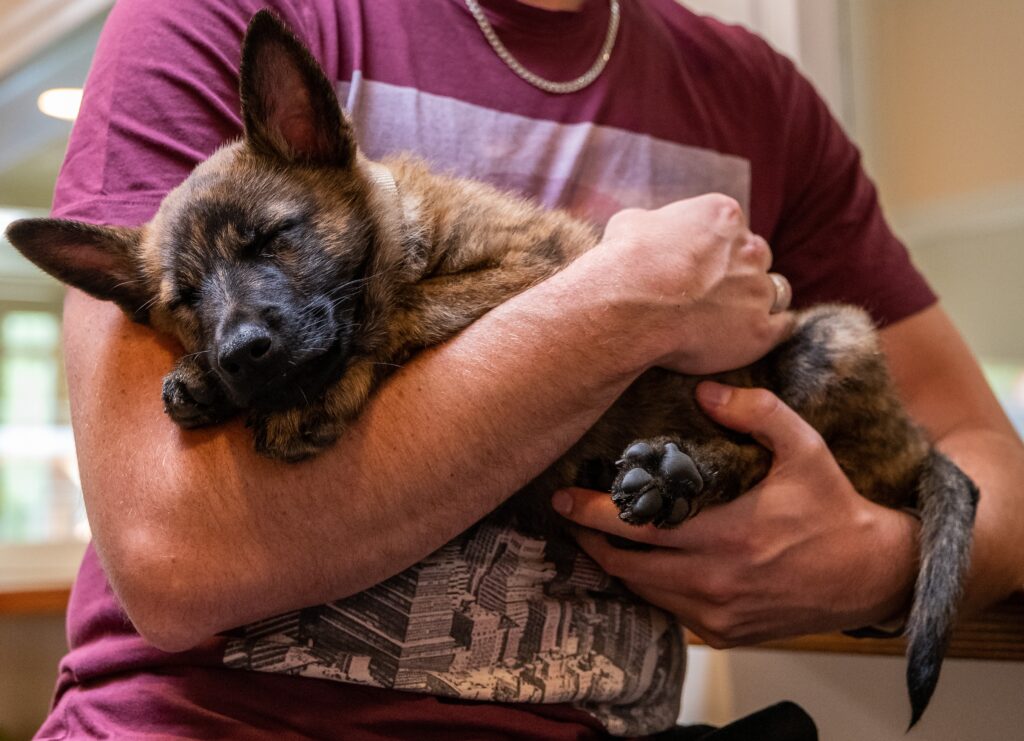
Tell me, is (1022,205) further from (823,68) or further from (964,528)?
(964,528)

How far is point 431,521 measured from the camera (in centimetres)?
121

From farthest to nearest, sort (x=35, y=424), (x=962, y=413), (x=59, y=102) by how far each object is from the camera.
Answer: (x=35, y=424) → (x=59, y=102) → (x=962, y=413)

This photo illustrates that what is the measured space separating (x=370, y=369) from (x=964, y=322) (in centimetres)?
348

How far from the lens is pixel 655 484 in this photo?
1286mm

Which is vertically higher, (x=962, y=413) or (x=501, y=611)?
(x=501, y=611)

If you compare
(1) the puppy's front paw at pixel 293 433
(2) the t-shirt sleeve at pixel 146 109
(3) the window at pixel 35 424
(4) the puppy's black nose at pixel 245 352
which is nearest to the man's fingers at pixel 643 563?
(1) the puppy's front paw at pixel 293 433

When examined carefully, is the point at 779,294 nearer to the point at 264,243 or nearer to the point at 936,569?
the point at 936,569

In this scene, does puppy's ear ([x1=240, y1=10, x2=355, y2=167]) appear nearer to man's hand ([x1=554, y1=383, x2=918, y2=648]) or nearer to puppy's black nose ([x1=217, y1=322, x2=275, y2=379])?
puppy's black nose ([x1=217, y1=322, x2=275, y2=379])

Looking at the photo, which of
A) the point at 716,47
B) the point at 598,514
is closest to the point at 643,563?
the point at 598,514

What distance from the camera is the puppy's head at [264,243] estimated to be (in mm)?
1275

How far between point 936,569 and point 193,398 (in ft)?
3.44

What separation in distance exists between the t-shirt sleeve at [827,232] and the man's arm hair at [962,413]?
0.06 m

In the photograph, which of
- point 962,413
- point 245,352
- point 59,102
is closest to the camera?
point 245,352

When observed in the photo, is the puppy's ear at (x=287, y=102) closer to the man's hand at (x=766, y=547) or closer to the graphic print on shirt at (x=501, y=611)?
the graphic print on shirt at (x=501, y=611)
